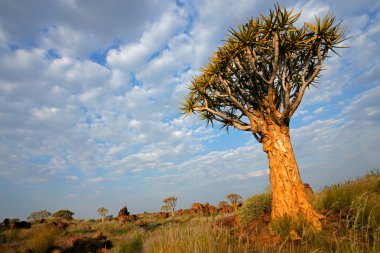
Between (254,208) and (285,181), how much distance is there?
324 centimetres

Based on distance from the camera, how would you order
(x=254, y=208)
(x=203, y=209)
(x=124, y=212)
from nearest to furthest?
(x=254, y=208) < (x=203, y=209) < (x=124, y=212)

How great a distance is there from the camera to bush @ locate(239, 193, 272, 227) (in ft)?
35.1

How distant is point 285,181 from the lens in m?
8.06

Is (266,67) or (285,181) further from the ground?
(266,67)

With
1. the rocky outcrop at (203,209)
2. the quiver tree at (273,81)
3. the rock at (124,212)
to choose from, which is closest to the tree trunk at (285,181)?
the quiver tree at (273,81)

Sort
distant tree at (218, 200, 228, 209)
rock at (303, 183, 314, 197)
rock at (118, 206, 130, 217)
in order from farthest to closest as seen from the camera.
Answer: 1. distant tree at (218, 200, 228, 209)
2. rock at (118, 206, 130, 217)
3. rock at (303, 183, 314, 197)

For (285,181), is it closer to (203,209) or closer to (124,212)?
(203,209)

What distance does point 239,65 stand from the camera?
952 cm

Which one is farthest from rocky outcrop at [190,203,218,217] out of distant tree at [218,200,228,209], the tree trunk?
the tree trunk

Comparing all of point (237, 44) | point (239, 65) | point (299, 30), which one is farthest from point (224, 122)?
point (299, 30)

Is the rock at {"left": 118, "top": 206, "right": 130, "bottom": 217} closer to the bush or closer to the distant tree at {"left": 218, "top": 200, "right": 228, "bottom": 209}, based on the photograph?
the distant tree at {"left": 218, "top": 200, "right": 228, "bottom": 209}

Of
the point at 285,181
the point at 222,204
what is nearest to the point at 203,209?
the point at 222,204

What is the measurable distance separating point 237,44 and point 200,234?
6.30m

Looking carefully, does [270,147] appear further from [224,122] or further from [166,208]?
[166,208]
